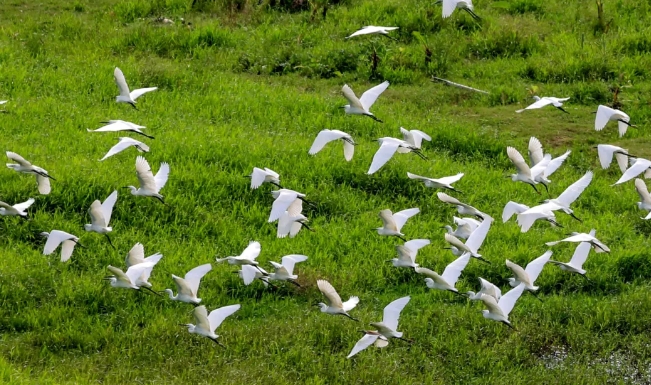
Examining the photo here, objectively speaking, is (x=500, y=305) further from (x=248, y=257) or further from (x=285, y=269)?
(x=248, y=257)

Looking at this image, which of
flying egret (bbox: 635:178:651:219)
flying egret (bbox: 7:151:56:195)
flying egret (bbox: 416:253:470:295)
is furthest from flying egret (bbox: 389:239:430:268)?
flying egret (bbox: 7:151:56:195)

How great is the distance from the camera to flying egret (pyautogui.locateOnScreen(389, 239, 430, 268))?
7184 millimetres

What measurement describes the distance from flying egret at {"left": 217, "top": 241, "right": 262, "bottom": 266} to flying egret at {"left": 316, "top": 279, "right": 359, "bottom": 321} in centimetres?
51

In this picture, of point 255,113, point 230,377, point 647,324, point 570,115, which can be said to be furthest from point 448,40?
point 230,377

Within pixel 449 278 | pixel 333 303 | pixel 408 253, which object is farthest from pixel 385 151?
pixel 333 303

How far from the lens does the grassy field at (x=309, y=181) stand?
22.3ft

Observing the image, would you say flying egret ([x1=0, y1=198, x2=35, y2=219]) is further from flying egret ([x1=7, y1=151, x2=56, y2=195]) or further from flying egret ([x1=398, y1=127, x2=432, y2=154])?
flying egret ([x1=398, y1=127, x2=432, y2=154])

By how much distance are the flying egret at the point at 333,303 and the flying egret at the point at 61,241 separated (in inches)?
66.5

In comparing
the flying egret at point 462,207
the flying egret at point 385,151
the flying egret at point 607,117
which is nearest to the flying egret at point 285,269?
the flying egret at point 385,151

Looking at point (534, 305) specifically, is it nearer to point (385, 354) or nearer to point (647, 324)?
point (647, 324)

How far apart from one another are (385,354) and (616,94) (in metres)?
4.70

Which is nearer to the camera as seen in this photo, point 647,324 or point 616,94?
point 647,324

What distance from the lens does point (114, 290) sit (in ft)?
24.0

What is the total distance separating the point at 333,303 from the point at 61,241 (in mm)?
1853
